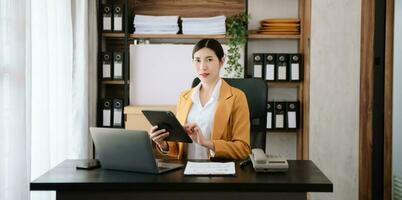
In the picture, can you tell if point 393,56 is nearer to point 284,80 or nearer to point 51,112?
point 284,80

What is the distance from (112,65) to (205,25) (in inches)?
34.1

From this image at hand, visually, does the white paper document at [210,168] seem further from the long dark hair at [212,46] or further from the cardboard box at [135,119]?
the cardboard box at [135,119]

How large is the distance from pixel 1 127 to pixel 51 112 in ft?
2.95

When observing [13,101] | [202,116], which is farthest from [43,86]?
[202,116]

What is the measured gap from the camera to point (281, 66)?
422 centimetres

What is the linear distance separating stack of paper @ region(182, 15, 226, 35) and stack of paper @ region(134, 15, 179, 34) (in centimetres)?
9

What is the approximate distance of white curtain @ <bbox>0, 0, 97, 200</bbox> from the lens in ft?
7.95

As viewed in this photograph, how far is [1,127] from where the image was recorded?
2336mm

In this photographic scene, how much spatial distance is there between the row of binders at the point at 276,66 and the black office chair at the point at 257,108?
4.72 ft

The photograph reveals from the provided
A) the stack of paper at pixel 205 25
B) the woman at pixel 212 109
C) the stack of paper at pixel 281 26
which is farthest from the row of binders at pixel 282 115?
the woman at pixel 212 109

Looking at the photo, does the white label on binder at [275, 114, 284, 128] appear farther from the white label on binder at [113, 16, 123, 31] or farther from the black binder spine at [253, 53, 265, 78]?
the white label on binder at [113, 16, 123, 31]

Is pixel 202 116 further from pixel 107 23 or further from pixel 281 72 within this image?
pixel 107 23

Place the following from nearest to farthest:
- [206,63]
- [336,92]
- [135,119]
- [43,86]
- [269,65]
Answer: [206,63], [43,86], [336,92], [135,119], [269,65]

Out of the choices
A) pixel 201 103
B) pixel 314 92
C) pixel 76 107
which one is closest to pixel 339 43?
pixel 314 92
